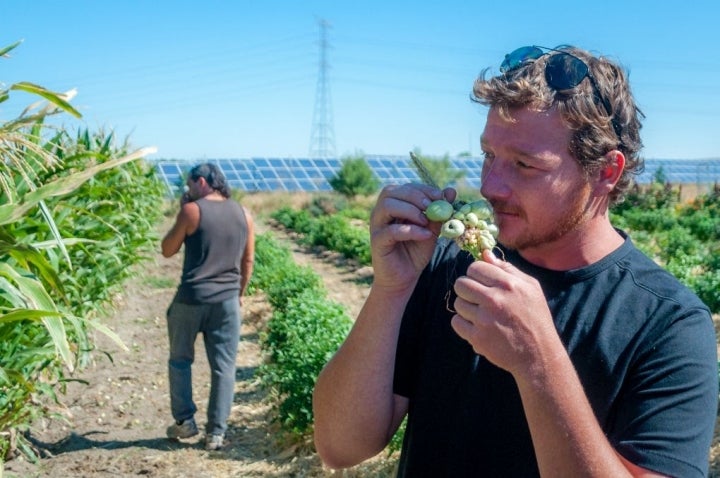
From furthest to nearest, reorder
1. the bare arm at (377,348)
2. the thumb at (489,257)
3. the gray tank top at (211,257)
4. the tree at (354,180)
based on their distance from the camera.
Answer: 1. the tree at (354,180)
2. the gray tank top at (211,257)
3. the bare arm at (377,348)
4. the thumb at (489,257)

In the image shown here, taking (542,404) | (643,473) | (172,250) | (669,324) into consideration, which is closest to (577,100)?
(669,324)

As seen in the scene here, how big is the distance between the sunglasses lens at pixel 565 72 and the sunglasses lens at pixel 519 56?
83 mm

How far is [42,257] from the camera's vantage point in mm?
2812

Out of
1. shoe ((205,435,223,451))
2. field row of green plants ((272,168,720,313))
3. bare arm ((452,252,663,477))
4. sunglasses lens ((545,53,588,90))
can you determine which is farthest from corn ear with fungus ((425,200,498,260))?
field row of green plants ((272,168,720,313))

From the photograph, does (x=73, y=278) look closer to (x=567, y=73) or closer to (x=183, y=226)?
(x=183, y=226)

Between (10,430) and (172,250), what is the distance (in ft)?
5.25

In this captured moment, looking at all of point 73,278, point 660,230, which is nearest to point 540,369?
point 73,278

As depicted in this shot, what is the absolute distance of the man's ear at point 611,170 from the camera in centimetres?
169

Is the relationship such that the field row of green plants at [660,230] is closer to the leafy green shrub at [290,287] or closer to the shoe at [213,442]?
the leafy green shrub at [290,287]

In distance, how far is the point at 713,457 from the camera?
477 centimetres

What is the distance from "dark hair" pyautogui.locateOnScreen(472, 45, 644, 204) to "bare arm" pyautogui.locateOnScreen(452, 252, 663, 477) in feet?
1.30

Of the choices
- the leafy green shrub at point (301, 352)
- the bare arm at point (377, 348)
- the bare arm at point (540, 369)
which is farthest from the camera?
the leafy green shrub at point (301, 352)

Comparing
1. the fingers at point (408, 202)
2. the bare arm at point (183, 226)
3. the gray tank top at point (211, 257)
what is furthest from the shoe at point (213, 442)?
the fingers at point (408, 202)

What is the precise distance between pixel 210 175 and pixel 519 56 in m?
4.01
